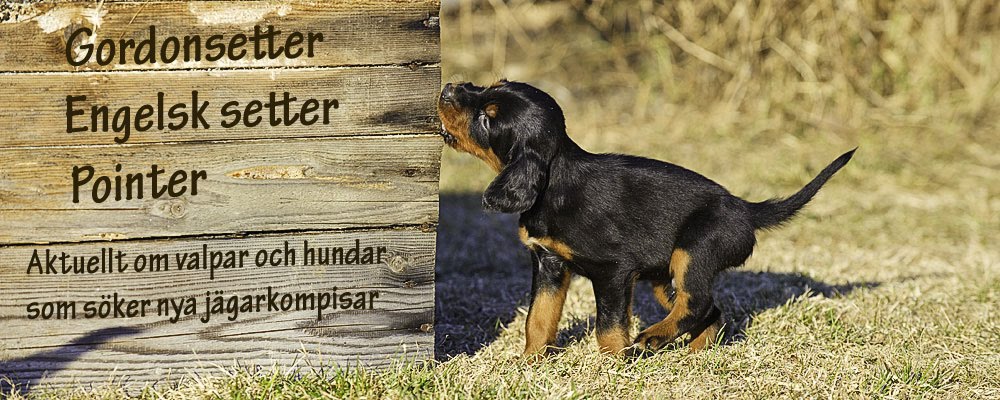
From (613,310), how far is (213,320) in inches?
60.1

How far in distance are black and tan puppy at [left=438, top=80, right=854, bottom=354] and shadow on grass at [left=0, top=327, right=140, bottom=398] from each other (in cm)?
144

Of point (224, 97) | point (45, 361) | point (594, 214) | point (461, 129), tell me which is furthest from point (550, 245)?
point (45, 361)

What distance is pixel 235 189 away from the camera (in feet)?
12.2

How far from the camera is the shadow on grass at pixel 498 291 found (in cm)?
480

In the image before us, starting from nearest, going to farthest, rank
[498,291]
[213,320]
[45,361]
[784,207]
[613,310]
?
[45,361], [213,320], [613,310], [784,207], [498,291]

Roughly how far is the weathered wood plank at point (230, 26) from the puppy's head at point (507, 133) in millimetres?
304

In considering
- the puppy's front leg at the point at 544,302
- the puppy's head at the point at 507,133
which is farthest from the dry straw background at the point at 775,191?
the puppy's head at the point at 507,133

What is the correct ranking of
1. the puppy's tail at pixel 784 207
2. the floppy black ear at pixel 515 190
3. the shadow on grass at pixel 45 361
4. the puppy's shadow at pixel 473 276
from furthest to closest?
1. the puppy's shadow at pixel 473 276
2. the puppy's tail at pixel 784 207
3. the floppy black ear at pixel 515 190
4. the shadow on grass at pixel 45 361

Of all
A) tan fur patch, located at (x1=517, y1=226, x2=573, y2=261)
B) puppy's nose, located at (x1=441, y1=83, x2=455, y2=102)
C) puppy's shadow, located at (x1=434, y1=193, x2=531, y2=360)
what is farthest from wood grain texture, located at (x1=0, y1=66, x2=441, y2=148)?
puppy's shadow, located at (x1=434, y1=193, x2=531, y2=360)

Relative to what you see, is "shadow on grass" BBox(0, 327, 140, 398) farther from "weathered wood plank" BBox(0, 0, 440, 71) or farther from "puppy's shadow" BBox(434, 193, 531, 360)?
"puppy's shadow" BBox(434, 193, 531, 360)

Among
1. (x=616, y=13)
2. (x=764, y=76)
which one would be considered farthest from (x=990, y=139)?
(x=616, y=13)

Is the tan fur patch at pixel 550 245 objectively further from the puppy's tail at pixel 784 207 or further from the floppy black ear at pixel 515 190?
the puppy's tail at pixel 784 207

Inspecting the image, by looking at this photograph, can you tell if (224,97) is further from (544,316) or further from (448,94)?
(544,316)

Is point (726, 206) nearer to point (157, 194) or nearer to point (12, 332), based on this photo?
point (157, 194)
